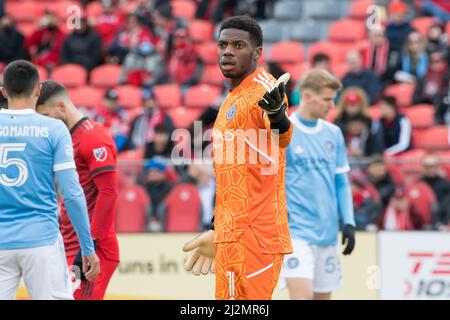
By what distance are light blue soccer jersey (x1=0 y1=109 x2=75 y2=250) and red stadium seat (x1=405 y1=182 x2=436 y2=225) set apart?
20.1 ft

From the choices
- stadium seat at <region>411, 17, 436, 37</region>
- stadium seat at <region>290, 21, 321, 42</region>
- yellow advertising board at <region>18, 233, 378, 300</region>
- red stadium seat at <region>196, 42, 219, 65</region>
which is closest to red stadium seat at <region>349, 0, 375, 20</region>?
stadium seat at <region>290, 21, 321, 42</region>

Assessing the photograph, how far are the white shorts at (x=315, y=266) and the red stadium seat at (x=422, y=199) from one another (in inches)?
129

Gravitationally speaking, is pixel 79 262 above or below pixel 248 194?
below

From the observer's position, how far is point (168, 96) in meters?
16.8

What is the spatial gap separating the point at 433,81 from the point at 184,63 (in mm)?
3904

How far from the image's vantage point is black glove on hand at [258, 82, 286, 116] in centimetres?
608

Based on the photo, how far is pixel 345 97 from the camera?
13.8 m

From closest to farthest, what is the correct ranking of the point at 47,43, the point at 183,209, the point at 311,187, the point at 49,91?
the point at 49,91, the point at 311,187, the point at 183,209, the point at 47,43

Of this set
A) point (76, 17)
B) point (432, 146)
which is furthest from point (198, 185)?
point (76, 17)

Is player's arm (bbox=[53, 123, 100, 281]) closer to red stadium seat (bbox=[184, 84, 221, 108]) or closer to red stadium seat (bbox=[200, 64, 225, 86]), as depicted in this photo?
red stadium seat (bbox=[184, 84, 221, 108])

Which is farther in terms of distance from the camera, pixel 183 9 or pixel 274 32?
pixel 183 9

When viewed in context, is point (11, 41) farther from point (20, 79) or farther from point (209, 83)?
point (20, 79)

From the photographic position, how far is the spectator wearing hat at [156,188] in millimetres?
12688

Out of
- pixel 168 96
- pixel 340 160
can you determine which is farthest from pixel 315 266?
pixel 168 96
